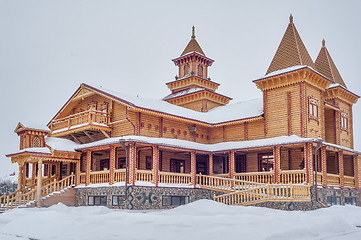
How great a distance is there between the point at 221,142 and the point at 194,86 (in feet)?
34.7

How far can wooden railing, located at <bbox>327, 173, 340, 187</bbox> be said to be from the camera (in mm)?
28383

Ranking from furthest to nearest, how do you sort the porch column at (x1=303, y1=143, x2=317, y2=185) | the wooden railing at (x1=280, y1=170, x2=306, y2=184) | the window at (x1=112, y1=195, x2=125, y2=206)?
the window at (x1=112, y1=195, x2=125, y2=206) < the wooden railing at (x1=280, y1=170, x2=306, y2=184) < the porch column at (x1=303, y1=143, x2=317, y2=185)

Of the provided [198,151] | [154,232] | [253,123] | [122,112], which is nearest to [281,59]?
[253,123]

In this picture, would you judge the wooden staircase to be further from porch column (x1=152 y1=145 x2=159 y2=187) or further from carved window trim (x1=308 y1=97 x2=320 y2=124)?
carved window trim (x1=308 y1=97 x2=320 y2=124)

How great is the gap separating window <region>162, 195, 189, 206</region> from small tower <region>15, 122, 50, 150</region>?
10.3 m

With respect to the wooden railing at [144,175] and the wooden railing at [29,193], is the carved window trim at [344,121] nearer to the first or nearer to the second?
the wooden railing at [144,175]

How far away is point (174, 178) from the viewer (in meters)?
27.2

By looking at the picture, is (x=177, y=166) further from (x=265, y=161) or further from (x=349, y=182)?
(x=349, y=182)

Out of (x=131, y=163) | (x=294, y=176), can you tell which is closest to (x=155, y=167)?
(x=131, y=163)

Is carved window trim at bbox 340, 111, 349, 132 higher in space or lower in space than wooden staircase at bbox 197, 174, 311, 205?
higher

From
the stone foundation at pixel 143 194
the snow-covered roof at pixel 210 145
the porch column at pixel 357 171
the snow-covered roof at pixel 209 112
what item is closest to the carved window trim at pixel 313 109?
the snow-covered roof at pixel 210 145

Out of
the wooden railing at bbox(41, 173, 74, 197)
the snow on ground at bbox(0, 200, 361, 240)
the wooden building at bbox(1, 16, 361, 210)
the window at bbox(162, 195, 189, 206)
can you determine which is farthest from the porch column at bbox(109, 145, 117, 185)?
the snow on ground at bbox(0, 200, 361, 240)

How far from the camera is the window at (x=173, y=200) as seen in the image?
26.3 metres

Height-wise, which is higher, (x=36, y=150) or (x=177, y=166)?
(x=36, y=150)
